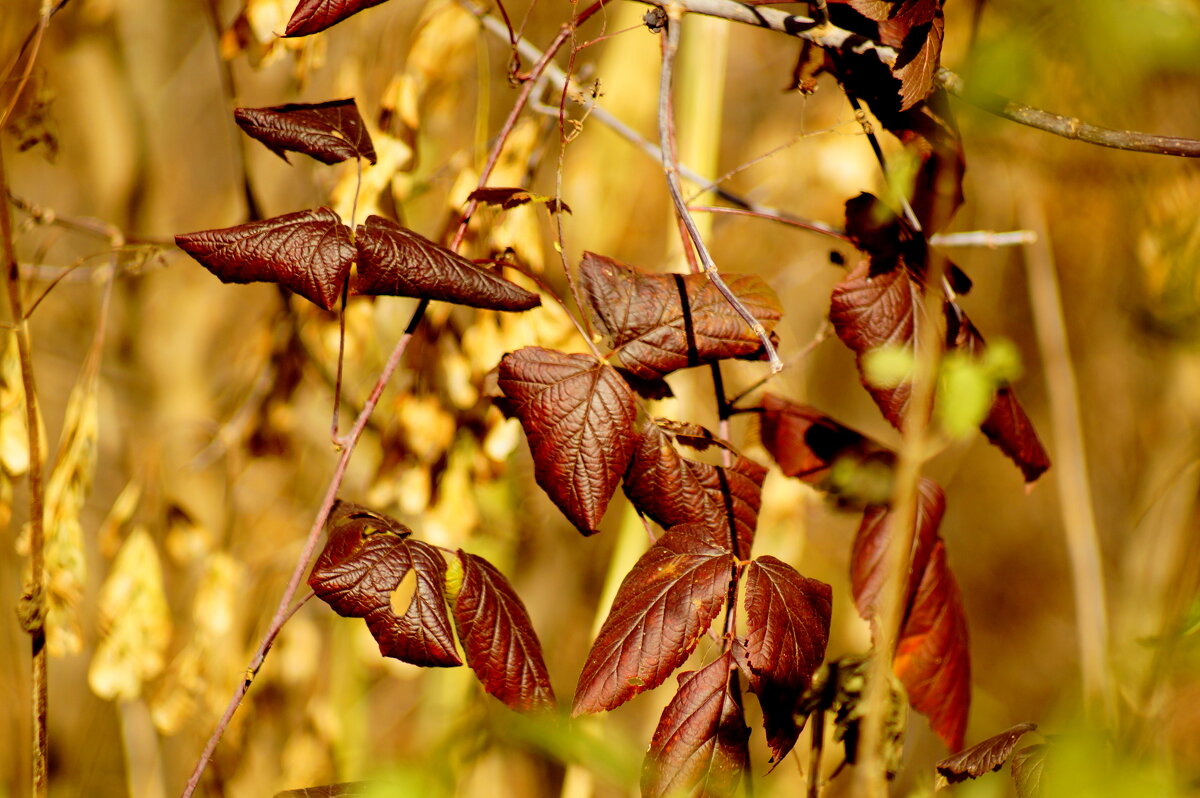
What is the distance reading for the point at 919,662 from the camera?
0.60m

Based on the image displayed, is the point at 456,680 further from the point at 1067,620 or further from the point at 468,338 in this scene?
the point at 1067,620

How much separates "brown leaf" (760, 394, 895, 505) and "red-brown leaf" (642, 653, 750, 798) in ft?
0.65

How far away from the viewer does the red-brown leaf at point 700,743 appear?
18.2 inches

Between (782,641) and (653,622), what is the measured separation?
0.08m

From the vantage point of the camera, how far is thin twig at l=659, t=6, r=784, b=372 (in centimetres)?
45

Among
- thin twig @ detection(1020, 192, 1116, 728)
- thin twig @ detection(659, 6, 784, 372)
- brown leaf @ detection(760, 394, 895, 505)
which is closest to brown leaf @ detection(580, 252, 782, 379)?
thin twig @ detection(659, 6, 784, 372)

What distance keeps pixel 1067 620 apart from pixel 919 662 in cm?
230

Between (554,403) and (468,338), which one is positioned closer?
(554,403)

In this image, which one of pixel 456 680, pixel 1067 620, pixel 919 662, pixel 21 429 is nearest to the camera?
pixel 919 662

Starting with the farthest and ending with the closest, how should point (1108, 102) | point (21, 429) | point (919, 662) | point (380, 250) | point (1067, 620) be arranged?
point (1067, 620) → point (1108, 102) → point (21, 429) → point (919, 662) → point (380, 250)

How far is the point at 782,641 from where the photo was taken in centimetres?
46

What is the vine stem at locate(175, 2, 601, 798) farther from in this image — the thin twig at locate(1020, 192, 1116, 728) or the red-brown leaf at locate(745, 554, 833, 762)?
the thin twig at locate(1020, 192, 1116, 728)

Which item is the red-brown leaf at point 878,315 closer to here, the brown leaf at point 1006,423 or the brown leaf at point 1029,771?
the brown leaf at point 1006,423

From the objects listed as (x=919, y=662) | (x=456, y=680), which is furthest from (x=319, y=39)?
(x=456, y=680)
